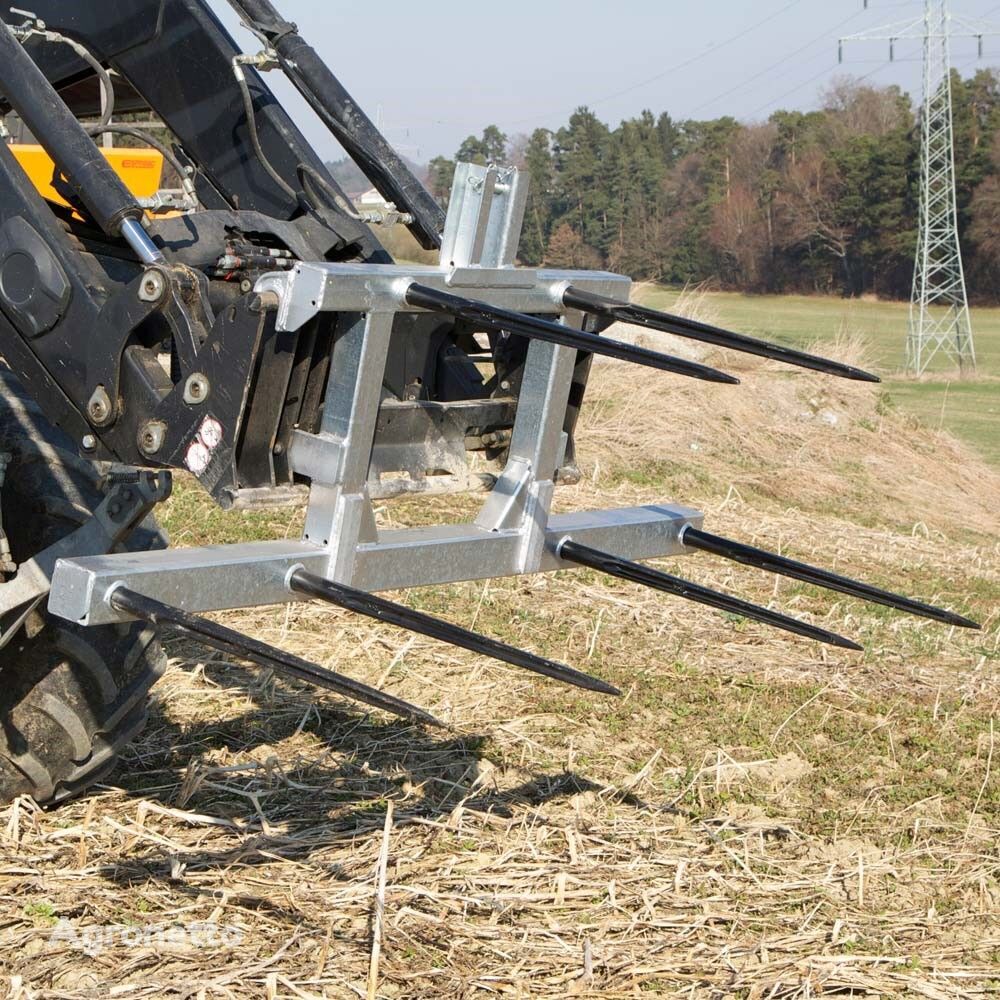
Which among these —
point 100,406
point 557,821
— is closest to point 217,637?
point 100,406

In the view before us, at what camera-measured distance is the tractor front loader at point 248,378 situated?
2717 millimetres

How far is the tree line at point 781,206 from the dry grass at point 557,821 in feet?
138

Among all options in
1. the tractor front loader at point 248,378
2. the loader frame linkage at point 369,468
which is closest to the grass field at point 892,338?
the tractor front loader at point 248,378

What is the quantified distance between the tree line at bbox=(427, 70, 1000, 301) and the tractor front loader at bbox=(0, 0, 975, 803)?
43815 mm

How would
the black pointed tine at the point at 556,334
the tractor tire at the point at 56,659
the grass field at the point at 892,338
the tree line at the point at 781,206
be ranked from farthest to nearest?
the tree line at the point at 781,206 → the grass field at the point at 892,338 → the tractor tire at the point at 56,659 → the black pointed tine at the point at 556,334

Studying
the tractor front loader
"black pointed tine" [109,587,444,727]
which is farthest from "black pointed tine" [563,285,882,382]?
"black pointed tine" [109,587,444,727]

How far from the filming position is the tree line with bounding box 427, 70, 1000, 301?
5156 cm

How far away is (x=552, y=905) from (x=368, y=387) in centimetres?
151

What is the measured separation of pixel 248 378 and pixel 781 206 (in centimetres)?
5480

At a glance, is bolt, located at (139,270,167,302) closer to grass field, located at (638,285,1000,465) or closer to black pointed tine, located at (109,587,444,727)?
black pointed tine, located at (109,587,444,727)

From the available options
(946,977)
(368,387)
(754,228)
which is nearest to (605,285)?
(368,387)

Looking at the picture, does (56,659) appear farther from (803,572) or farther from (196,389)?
(803,572)

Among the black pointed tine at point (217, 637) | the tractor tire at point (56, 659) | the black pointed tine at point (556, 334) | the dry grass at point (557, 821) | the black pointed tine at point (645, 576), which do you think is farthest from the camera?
the tractor tire at point (56, 659)

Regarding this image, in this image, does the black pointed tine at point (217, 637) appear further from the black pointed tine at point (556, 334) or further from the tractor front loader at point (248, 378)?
the black pointed tine at point (556, 334)
